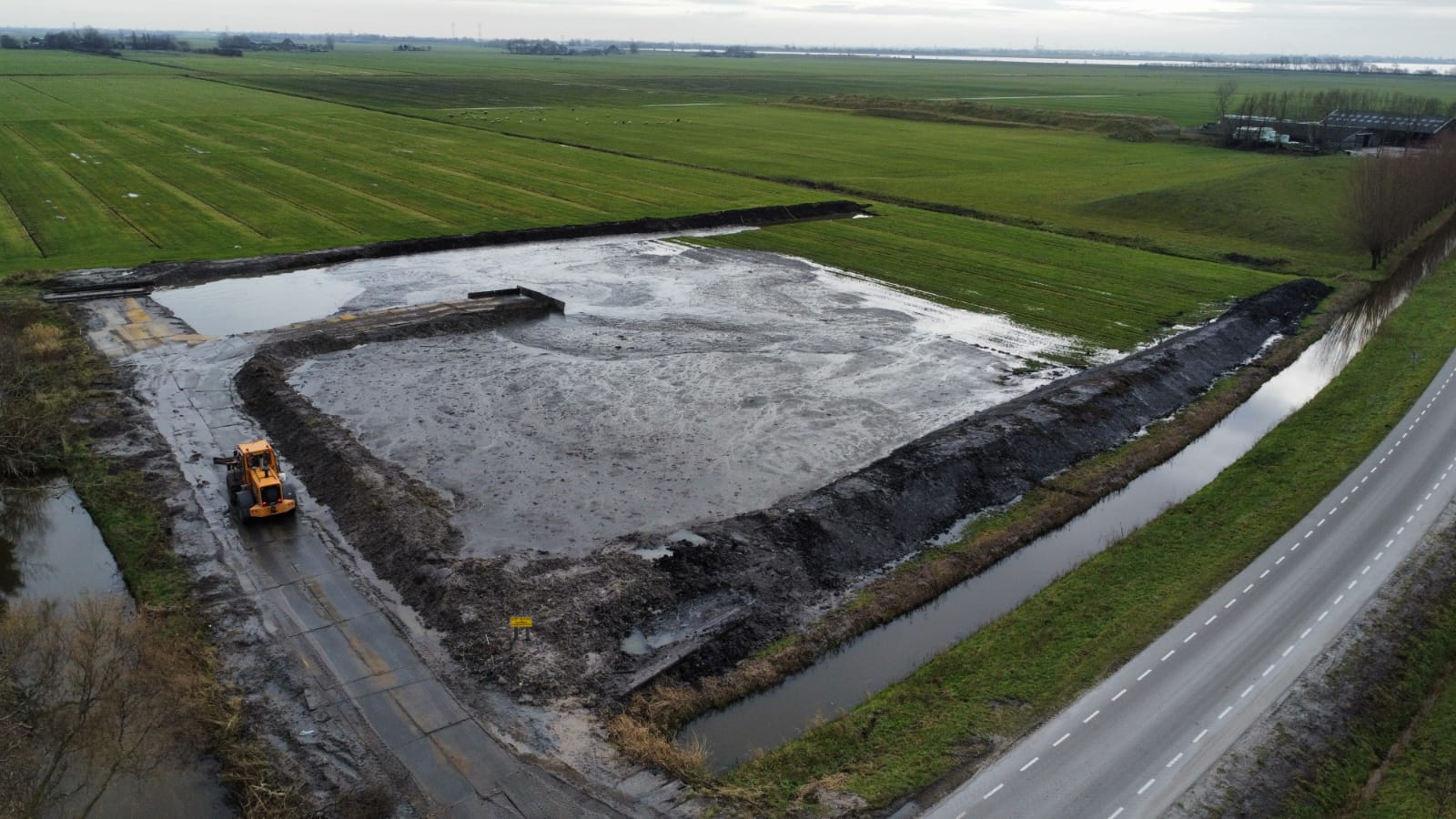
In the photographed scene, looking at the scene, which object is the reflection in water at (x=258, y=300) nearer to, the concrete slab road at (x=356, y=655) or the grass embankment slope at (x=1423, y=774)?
the concrete slab road at (x=356, y=655)

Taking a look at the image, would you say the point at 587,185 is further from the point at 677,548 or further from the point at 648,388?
the point at 677,548

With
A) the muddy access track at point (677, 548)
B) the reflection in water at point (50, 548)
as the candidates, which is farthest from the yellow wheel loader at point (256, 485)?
the reflection in water at point (50, 548)

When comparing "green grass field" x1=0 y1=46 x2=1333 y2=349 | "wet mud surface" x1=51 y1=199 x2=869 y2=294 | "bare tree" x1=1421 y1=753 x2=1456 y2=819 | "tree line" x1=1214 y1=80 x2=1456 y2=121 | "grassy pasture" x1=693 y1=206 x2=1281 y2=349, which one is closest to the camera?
"bare tree" x1=1421 y1=753 x2=1456 y2=819

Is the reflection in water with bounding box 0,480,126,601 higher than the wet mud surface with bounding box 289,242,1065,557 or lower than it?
lower

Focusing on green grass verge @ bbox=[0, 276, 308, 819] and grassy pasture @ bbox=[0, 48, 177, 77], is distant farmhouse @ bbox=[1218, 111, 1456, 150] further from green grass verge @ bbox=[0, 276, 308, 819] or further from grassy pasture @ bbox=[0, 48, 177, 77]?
grassy pasture @ bbox=[0, 48, 177, 77]

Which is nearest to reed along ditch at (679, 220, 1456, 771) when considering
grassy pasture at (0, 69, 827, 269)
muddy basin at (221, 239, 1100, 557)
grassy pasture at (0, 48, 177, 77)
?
muddy basin at (221, 239, 1100, 557)

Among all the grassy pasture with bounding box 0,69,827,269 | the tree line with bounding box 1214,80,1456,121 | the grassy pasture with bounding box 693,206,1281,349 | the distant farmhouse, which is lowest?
the grassy pasture with bounding box 693,206,1281,349

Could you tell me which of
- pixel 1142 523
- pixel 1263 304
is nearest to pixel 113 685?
pixel 1142 523

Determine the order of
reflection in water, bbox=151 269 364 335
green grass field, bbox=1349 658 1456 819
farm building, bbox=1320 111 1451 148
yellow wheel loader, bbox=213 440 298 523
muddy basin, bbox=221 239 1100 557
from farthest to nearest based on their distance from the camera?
farm building, bbox=1320 111 1451 148 → reflection in water, bbox=151 269 364 335 → muddy basin, bbox=221 239 1100 557 → yellow wheel loader, bbox=213 440 298 523 → green grass field, bbox=1349 658 1456 819
